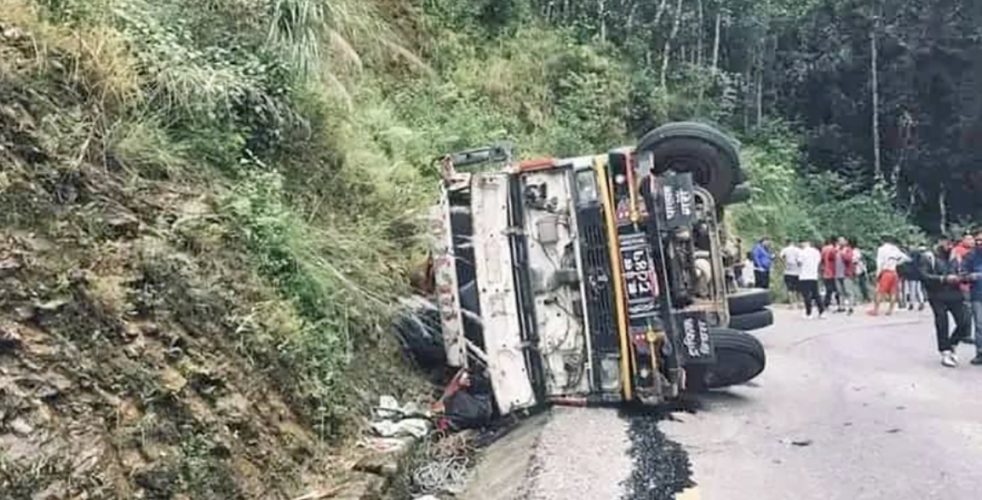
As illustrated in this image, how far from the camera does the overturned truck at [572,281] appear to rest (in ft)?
23.8

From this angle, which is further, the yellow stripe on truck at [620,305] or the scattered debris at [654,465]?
the yellow stripe on truck at [620,305]

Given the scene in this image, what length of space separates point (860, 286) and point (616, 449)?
1524 cm

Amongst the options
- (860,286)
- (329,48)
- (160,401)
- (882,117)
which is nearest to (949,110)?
(882,117)

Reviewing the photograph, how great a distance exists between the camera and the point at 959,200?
29.0m

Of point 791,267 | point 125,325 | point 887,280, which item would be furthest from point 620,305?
point 887,280

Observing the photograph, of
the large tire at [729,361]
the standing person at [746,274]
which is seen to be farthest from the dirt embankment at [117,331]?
the standing person at [746,274]

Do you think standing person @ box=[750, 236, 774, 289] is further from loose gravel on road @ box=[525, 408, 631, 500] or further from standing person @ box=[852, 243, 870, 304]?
loose gravel on road @ box=[525, 408, 631, 500]

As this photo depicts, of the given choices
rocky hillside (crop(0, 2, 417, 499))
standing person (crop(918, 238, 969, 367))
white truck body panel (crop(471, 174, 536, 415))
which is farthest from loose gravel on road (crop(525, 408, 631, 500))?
standing person (crop(918, 238, 969, 367))

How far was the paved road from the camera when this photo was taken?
580cm

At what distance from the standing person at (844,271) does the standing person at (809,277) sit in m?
0.91

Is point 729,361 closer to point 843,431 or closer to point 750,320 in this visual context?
point 843,431

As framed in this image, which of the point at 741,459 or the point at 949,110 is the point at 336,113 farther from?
the point at 949,110

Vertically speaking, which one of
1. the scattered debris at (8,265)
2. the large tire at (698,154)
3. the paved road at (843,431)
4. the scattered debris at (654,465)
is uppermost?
the large tire at (698,154)

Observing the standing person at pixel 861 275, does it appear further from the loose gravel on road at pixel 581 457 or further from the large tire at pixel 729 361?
the loose gravel on road at pixel 581 457
